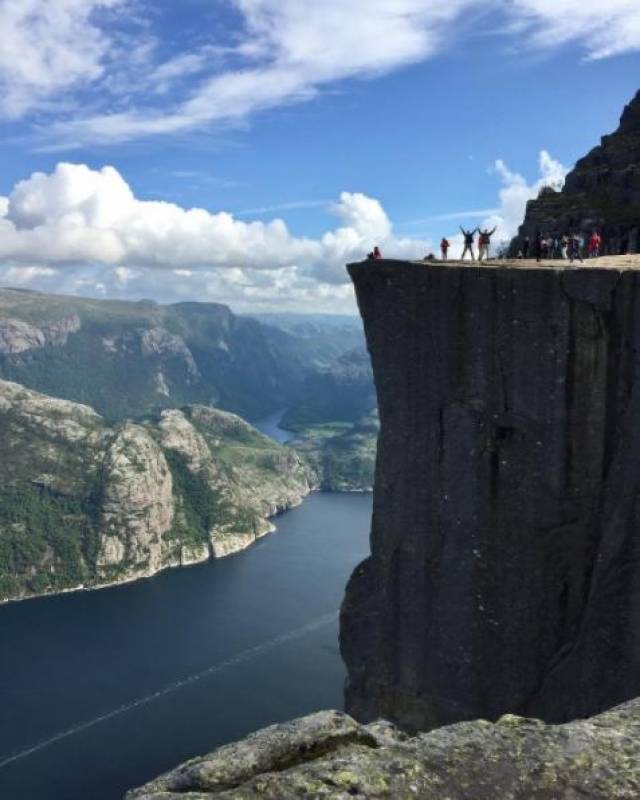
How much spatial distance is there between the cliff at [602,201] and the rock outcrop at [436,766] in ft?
120

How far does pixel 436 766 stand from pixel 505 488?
1992cm

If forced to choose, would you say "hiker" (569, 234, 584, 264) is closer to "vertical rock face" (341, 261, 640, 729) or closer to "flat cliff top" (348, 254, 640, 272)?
"flat cliff top" (348, 254, 640, 272)

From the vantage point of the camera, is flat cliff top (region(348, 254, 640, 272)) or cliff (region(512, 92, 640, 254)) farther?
cliff (region(512, 92, 640, 254))

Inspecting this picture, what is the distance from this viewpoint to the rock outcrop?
10602 mm

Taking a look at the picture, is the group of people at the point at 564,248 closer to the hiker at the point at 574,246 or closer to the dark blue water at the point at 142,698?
the hiker at the point at 574,246

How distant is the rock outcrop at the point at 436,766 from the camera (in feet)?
34.8

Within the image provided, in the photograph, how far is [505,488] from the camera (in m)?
30.0

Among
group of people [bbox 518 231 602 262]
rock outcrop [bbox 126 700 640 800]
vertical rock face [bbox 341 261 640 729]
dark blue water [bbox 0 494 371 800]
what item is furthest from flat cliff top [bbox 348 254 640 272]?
dark blue water [bbox 0 494 371 800]

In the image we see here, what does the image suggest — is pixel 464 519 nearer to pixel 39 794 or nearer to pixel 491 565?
pixel 491 565

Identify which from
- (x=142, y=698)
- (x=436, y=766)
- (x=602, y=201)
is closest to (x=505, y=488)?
(x=436, y=766)

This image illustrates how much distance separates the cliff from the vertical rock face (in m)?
18.1

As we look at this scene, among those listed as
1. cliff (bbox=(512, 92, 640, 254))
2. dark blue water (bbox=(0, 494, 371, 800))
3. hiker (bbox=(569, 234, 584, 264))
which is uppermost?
cliff (bbox=(512, 92, 640, 254))

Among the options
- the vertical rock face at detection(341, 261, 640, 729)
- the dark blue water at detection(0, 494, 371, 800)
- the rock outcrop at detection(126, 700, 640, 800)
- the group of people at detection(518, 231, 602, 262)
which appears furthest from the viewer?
the dark blue water at detection(0, 494, 371, 800)

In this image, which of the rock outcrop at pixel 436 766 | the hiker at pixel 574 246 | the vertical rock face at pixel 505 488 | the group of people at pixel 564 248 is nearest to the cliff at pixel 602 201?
the group of people at pixel 564 248
